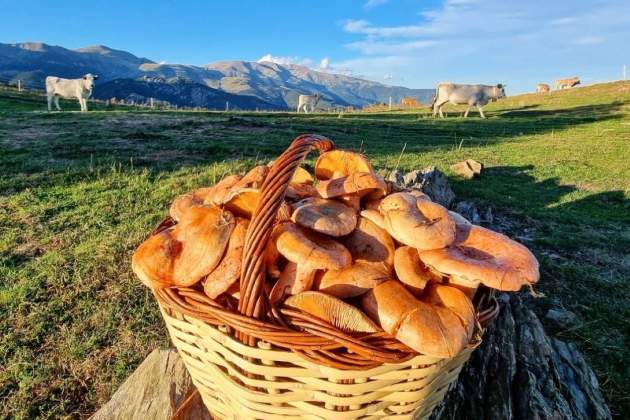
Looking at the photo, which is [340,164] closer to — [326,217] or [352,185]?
[352,185]

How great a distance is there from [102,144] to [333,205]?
1090 centimetres

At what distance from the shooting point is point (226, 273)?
154cm

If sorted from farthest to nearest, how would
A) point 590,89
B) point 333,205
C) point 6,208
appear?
1. point 590,89
2. point 6,208
3. point 333,205

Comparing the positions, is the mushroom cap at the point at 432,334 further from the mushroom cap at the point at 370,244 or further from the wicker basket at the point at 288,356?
the mushroom cap at the point at 370,244

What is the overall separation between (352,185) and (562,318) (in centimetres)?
355

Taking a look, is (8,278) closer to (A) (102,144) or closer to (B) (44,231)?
(B) (44,231)

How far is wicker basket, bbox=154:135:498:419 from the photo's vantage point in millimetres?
1314

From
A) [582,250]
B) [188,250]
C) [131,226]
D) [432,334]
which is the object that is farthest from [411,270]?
[582,250]

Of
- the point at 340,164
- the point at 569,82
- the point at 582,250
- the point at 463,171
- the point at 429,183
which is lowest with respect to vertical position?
the point at 582,250

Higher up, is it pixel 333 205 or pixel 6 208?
pixel 333 205

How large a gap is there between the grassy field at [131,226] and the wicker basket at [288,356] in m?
2.12

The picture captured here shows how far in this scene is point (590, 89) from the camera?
3972 cm

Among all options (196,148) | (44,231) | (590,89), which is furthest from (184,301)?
(590,89)

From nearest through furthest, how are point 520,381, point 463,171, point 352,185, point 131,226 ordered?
point 352,185 → point 520,381 → point 131,226 → point 463,171
